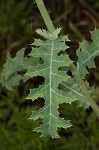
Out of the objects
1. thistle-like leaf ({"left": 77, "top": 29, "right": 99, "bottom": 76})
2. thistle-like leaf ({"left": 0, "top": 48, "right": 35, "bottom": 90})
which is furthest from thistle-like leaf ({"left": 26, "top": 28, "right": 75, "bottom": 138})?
thistle-like leaf ({"left": 0, "top": 48, "right": 35, "bottom": 90})

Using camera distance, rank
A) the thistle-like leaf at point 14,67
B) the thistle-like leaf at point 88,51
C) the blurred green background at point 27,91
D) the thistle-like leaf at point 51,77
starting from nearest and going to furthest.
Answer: the thistle-like leaf at point 51,77 → the thistle-like leaf at point 88,51 → the thistle-like leaf at point 14,67 → the blurred green background at point 27,91

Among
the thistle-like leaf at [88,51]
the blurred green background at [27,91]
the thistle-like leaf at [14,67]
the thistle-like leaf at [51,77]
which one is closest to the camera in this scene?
the thistle-like leaf at [51,77]

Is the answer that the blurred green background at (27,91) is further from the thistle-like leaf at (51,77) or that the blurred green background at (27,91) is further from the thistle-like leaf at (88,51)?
the thistle-like leaf at (51,77)

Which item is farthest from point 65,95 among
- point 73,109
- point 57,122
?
point 73,109

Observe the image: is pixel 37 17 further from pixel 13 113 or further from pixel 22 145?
pixel 22 145

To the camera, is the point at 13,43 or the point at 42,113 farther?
the point at 13,43

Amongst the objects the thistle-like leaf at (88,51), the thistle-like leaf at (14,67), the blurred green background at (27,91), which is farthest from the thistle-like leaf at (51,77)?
the blurred green background at (27,91)

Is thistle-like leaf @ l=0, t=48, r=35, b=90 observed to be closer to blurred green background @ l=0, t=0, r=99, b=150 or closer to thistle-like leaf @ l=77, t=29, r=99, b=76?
thistle-like leaf @ l=77, t=29, r=99, b=76

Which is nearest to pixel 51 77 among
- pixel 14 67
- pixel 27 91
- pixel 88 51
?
pixel 88 51
